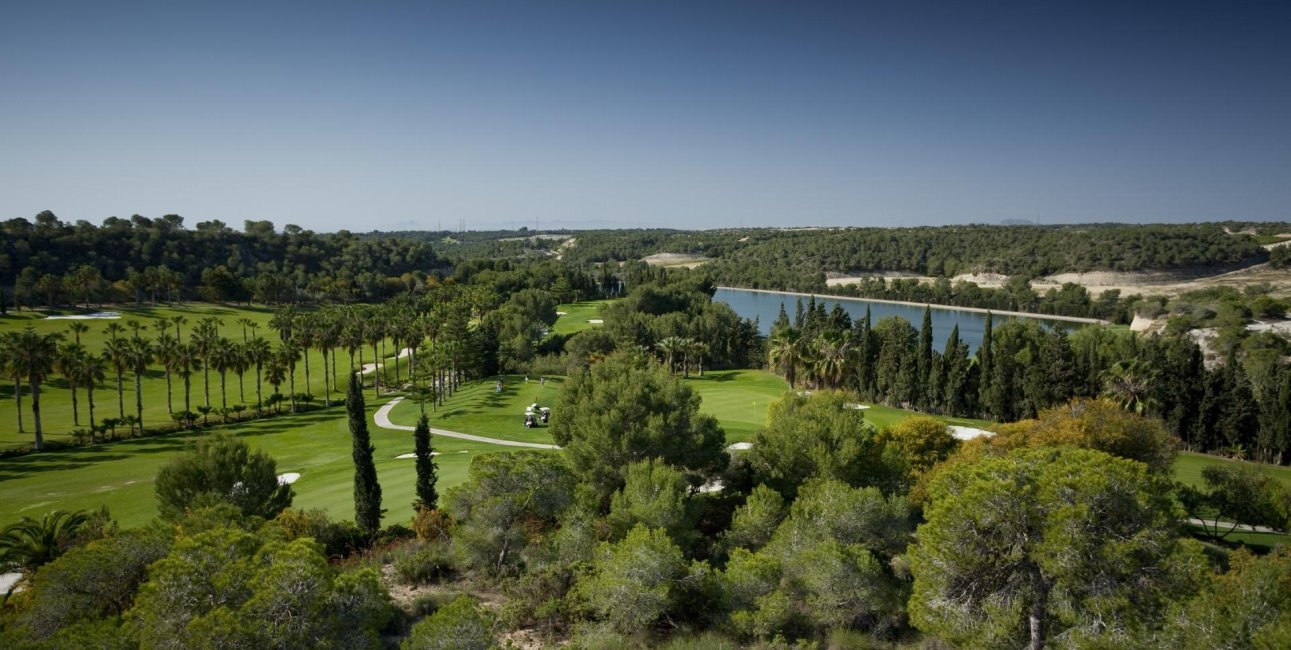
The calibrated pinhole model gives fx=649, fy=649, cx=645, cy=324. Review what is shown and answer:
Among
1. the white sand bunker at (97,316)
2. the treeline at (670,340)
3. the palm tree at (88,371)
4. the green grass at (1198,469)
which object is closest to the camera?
the green grass at (1198,469)

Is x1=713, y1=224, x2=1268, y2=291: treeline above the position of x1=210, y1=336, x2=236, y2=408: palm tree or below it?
above

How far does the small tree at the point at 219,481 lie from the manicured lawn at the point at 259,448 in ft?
11.4

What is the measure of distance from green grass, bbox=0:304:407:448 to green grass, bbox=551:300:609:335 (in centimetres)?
2373

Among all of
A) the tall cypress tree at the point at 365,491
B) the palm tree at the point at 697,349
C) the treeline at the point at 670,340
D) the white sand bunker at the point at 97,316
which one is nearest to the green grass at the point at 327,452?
the tall cypress tree at the point at 365,491

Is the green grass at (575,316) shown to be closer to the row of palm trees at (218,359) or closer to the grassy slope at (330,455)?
the row of palm trees at (218,359)

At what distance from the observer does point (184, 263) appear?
385ft

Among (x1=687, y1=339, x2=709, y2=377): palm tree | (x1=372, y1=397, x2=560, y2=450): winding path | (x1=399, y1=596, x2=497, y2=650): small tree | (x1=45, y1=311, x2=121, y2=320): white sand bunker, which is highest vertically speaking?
(x1=45, y1=311, x2=121, y2=320): white sand bunker

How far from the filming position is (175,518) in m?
21.5

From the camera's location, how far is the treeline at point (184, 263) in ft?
306

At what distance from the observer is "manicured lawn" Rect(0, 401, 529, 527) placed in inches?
1147

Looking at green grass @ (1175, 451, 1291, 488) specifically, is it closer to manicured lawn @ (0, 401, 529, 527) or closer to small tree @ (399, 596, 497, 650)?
small tree @ (399, 596, 497, 650)

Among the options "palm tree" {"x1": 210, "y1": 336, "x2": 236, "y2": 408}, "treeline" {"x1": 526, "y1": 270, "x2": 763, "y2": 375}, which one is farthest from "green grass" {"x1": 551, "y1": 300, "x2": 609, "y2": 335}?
"palm tree" {"x1": 210, "y1": 336, "x2": 236, "y2": 408}

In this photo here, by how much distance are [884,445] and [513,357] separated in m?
49.3

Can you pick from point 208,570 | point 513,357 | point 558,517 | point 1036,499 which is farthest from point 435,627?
point 513,357
